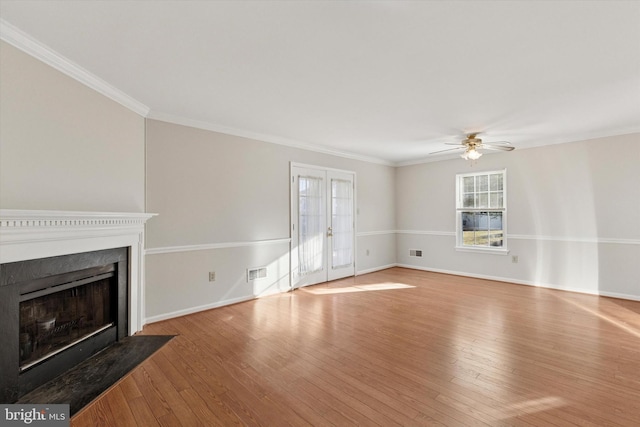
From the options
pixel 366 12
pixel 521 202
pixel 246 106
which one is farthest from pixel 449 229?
pixel 366 12

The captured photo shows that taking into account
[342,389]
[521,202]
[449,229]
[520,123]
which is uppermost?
[520,123]

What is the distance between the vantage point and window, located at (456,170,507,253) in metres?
5.65

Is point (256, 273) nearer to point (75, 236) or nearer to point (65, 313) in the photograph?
point (65, 313)

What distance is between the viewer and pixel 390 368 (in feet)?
8.18

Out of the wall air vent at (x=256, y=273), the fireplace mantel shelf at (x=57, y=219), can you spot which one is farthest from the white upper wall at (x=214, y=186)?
the fireplace mantel shelf at (x=57, y=219)

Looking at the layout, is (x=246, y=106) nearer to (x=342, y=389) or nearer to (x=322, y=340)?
(x=322, y=340)

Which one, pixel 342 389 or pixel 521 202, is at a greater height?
pixel 521 202

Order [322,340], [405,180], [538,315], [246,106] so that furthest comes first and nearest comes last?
[405,180] < [538,315] < [246,106] < [322,340]

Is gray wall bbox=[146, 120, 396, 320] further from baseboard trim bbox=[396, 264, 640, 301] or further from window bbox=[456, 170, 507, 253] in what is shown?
baseboard trim bbox=[396, 264, 640, 301]

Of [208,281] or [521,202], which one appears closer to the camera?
[208,281]

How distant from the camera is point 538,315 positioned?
3.74 m

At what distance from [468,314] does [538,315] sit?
0.87 meters

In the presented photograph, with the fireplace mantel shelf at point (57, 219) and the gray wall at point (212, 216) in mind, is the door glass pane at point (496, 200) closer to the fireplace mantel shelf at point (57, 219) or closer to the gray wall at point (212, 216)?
the gray wall at point (212, 216)

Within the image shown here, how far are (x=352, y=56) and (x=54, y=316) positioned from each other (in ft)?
10.8
